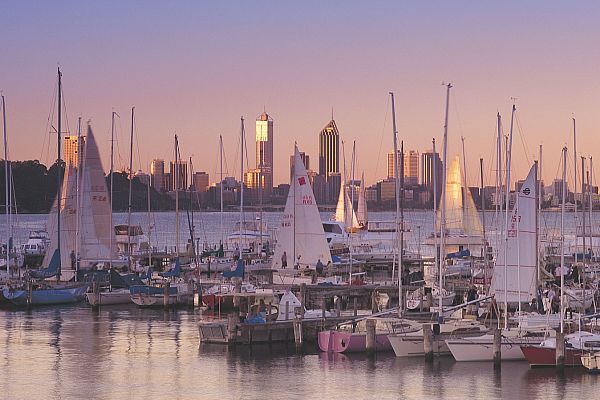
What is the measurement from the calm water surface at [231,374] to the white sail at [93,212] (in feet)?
56.6

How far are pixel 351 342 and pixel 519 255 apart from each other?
6487mm

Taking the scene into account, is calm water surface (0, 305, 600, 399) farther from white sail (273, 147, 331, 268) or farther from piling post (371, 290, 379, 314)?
white sail (273, 147, 331, 268)

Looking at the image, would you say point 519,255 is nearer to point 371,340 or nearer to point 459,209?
point 371,340

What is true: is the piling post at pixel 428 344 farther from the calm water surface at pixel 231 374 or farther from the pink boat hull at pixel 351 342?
the pink boat hull at pixel 351 342

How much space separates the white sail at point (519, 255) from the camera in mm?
40500

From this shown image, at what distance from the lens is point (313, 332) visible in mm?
40750

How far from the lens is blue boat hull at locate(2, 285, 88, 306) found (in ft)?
178

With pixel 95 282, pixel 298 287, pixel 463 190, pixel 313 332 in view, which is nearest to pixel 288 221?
pixel 298 287

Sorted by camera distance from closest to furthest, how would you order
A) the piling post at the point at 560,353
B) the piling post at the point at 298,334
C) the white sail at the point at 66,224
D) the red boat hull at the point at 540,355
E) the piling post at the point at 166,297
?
the piling post at the point at 560,353 < the red boat hull at the point at 540,355 < the piling post at the point at 298,334 < the piling post at the point at 166,297 < the white sail at the point at 66,224

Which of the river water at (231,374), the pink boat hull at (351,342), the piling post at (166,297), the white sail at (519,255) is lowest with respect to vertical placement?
the river water at (231,374)

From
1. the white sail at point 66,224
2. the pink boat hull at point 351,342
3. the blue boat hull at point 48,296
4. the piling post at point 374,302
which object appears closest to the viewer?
the pink boat hull at point 351,342

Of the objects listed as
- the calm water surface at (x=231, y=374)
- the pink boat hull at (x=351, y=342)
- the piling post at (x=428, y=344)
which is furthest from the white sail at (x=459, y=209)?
the piling post at (x=428, y=344)

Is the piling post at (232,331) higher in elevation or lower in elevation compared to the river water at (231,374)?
higher

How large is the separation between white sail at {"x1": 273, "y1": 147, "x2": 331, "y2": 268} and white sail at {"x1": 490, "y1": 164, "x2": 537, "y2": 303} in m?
14.0
